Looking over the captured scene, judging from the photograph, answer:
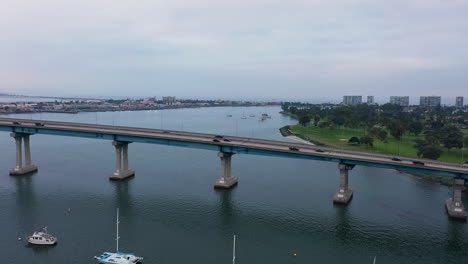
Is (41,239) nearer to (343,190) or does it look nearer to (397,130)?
(343,190)

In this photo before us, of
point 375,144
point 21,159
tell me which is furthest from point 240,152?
point 375,144

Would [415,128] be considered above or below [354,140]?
above

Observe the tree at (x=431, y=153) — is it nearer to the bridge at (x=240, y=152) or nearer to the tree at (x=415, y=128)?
the bridge at (x=240, y=152)

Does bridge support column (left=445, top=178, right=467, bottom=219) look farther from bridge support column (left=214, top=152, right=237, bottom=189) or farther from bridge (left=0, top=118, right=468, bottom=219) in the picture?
bridge support column (left=214, top=152, right=237, bottom=189)

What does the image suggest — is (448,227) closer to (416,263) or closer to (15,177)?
(416,263)

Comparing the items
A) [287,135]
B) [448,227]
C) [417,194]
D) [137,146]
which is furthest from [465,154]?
[137,146]
